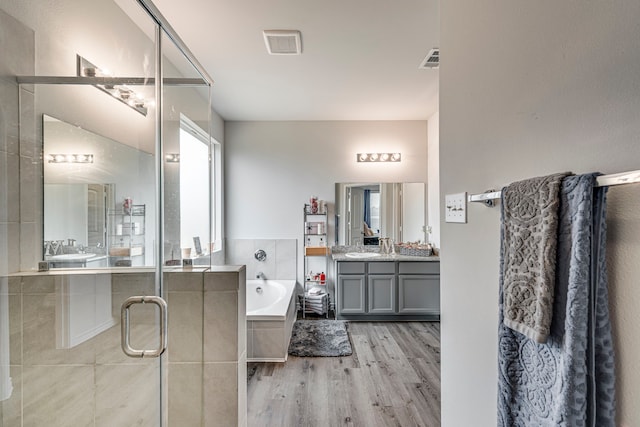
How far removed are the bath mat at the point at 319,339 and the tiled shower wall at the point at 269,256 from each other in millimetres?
747

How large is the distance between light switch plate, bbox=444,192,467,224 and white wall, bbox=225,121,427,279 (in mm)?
2880

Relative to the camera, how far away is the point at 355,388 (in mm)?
2309

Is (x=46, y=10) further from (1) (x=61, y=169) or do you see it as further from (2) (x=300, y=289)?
(2) (x=300, y=289)

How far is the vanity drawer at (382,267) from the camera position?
12.1 ft

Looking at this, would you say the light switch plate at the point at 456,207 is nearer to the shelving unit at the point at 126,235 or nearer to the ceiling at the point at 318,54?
the ceiling at the point at 318,54

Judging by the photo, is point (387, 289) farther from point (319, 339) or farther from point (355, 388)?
point (355, 388)

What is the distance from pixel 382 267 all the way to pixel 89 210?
3.07m

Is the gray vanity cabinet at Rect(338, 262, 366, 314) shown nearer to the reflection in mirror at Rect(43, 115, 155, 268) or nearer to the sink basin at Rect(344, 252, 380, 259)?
the sink basin at Rect(344, 252, 380, 259)

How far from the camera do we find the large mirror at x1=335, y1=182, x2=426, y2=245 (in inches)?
165

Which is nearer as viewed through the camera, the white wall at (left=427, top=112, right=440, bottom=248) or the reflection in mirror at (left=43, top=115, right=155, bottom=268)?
the reflection in mirror at (left=43, top=115, right=155, bottom=268)

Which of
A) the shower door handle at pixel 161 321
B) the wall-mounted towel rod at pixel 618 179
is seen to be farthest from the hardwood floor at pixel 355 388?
the wall-mounted towel rod at pixel 618 179

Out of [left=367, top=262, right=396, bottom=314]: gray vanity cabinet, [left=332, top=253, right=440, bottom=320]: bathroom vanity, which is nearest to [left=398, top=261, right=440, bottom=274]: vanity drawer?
[left=332, top=253, right=440, bottom=320]: bathroom vanity

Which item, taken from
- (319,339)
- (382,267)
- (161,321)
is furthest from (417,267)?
(161,321)

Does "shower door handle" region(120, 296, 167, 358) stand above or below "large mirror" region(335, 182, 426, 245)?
below
